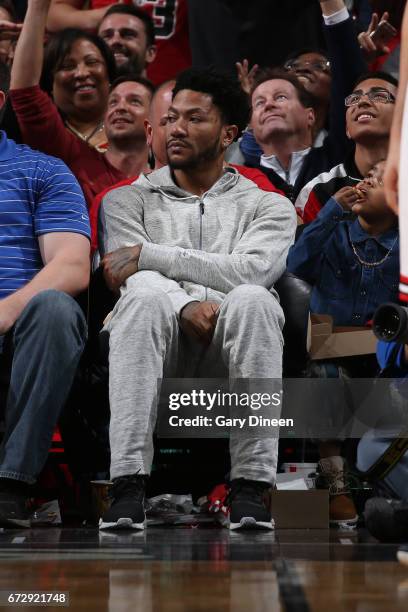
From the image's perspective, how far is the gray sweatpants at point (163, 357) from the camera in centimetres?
231

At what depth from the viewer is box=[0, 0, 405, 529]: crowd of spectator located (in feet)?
7.67

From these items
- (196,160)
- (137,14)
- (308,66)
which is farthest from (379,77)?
(137,14)

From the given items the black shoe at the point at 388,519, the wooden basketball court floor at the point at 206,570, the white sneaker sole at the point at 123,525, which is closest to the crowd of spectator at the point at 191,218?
the white sneaker sole at the point at 123,525

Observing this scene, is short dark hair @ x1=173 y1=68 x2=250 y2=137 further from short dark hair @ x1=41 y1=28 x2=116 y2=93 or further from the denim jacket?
short dark hair @ x1=41 y1=28 x2=116 y2=93

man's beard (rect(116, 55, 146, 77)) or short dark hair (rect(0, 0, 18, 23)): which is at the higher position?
short dark hair (rect(0, 0, 18, 23))

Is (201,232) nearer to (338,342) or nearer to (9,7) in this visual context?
(338,342)

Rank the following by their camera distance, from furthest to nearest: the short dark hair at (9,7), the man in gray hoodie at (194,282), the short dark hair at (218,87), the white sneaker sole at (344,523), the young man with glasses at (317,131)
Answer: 1. the short dark hair at (9,7)
2. the young man with glasses at (317,131)
3. the short dark hair at (218,87)
4. the white sneaker sole at (344,523)
5. the man in gray hoodie at (194,282)

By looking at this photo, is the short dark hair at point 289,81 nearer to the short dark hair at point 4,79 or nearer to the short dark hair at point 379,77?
the short dark hair at point 379,77

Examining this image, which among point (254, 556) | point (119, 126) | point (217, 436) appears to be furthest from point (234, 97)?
point (254, 556)

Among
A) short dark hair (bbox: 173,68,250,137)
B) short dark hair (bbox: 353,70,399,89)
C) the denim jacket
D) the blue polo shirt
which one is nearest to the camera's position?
the blue polo shirt

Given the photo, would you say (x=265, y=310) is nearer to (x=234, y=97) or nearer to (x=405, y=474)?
(x=405, y=474)

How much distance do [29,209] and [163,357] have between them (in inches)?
23.2

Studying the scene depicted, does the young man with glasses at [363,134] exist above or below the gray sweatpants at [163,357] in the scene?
above

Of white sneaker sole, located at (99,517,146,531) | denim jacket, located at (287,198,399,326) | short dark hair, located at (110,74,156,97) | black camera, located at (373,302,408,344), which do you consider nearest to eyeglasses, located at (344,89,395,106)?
denim jacket, located at (287,198,399,326)
